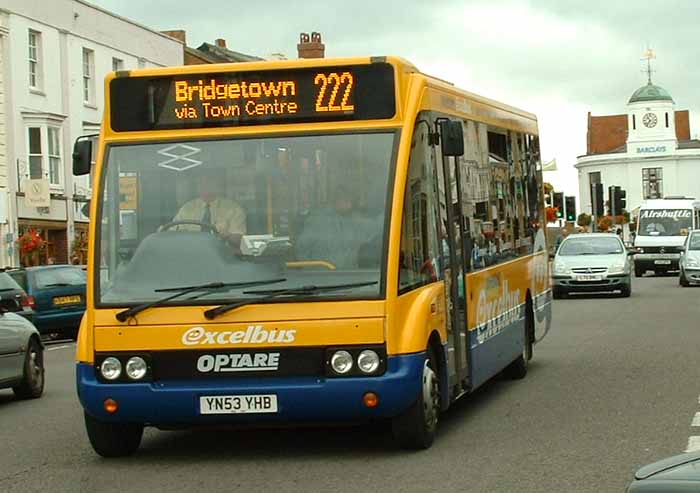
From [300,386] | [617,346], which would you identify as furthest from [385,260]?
[617,346]

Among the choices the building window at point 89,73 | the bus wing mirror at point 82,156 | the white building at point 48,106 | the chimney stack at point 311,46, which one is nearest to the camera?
the bus wing mirror at point 82,156

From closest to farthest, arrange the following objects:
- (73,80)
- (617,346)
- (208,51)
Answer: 1. (617,346)
2. (73,80)
3. (208,51)

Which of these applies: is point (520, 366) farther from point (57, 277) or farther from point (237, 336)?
point (57, 277)

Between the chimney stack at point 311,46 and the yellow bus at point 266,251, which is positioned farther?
the chimney stack at point 311,46

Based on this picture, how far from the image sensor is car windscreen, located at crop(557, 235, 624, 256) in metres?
37.6

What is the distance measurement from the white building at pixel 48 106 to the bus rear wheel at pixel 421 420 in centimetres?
3558

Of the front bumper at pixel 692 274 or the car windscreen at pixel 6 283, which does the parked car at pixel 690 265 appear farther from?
the car windscreen at pixel 6 283

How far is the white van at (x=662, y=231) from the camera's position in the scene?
5516 cm

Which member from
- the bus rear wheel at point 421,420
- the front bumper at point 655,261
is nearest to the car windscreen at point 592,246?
the front bumper at point 655,261

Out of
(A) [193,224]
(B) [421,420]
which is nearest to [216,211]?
(A) [193,224]

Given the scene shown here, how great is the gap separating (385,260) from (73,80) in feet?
136

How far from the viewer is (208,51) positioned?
76000 millimetres

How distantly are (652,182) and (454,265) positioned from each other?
559 feet

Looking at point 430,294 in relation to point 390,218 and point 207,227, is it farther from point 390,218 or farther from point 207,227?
point 207,227
